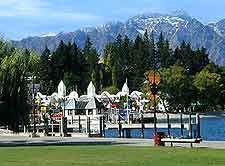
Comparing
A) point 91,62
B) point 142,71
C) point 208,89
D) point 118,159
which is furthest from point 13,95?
point 91,62

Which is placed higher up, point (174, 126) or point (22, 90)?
point (22, 90)

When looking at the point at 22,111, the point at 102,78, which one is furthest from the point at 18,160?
the point at 102,78

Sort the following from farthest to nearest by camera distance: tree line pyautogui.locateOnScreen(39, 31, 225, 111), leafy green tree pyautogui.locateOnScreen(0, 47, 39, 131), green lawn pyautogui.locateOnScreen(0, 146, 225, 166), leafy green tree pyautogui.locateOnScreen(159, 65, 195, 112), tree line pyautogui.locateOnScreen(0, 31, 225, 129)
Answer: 1. tree line pyautogui.locateOnScreen(39, 31, 225, 111)
2. tree line pyautogui.locateOnScreen(0, 31, 225, 129)
3. leafy green tree pyautogui.locateOnScreen(159, 65, 195, 112)
4. leafy green tree pyautogui.locateOnScreen(0, 47, 39, 131)
5. green lawn pyautogui.locateOnScreen(0, 146, 225, 166)

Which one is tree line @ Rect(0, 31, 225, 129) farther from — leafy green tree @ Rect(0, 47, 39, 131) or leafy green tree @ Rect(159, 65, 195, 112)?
leafy green tree @ Rect(0, 47, 39, 131)

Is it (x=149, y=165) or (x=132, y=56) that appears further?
(x=132, y=56)

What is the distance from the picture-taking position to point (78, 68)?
17388cm

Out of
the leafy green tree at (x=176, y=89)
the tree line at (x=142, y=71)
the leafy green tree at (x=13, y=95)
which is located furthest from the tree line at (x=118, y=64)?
the leafy green tree at (x=13, y=95)

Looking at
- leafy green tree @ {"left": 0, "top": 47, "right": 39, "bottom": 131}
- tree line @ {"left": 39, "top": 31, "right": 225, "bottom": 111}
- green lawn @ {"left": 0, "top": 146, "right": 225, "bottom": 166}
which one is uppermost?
tree line @ {"left": 39, "top": 31, "right": 225, "bottom": 111}

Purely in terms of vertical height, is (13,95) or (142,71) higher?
(142,71)

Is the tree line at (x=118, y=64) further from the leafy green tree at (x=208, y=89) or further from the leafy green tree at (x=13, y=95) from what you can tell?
the leafy green tree at (x=13, y=95)

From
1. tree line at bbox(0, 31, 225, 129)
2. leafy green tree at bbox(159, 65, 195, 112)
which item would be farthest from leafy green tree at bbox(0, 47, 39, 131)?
leafy green tree at bbox(159, 65, 195, 112)

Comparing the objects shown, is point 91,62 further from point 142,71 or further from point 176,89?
point 176,89

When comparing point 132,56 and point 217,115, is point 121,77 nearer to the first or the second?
point 132,56

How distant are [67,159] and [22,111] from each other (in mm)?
22304
